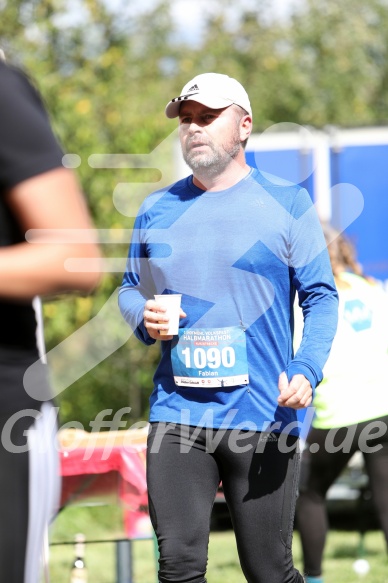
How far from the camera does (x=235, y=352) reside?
347 centimetres

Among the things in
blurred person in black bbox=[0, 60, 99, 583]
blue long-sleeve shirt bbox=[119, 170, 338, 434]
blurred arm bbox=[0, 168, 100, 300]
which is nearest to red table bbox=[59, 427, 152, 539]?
blue long-sleeve shirt bbox=[119, 170, 338, 434]

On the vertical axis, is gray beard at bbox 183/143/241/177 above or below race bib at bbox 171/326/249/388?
above

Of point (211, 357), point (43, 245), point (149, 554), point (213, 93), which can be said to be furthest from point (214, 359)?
point (149, 554)

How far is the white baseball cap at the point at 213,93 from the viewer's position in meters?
3.55

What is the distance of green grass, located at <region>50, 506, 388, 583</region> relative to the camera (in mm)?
6223

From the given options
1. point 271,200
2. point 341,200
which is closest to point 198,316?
point 271,200

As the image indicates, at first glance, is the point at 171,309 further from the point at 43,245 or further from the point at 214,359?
the point at 43,245

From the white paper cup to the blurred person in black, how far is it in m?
1.40

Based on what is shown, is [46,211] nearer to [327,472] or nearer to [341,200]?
[327,472]

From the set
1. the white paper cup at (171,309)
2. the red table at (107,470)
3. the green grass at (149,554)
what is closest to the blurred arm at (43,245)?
the white paper cup at (171,309)

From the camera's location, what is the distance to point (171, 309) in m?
3.41

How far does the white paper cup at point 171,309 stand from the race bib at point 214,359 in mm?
90

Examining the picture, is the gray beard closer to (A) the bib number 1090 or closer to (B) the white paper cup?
(B) the white paper cup

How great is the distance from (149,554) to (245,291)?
4026 mm
